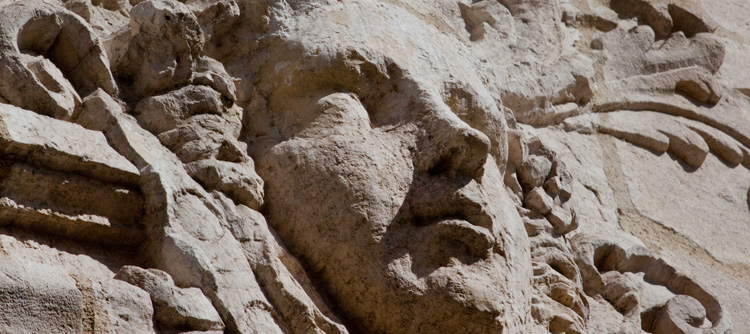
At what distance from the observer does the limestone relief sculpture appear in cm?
148

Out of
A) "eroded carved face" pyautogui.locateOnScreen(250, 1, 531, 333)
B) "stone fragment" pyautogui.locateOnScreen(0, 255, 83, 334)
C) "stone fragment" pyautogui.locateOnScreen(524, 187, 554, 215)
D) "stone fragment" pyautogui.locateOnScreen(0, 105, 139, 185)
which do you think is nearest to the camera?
"stone fragment" pyautogui.locateOnScreen(0, 255, 83, 334)

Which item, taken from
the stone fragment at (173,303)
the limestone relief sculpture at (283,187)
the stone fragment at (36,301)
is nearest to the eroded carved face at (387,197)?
the limestone relief sculpture at (283,187)

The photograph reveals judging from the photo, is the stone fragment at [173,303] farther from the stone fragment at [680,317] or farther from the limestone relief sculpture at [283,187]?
the stone fragment at [680,317]

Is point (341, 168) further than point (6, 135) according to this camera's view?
Yes

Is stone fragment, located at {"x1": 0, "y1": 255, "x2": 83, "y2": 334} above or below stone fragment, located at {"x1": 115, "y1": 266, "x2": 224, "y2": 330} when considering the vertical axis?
above

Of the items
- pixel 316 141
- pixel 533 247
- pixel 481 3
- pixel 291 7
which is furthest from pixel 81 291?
pixel 481 3

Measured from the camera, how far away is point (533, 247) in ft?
7.18

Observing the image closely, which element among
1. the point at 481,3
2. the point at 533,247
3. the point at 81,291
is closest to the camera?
the point at 81,291

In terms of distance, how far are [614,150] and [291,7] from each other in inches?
46.2

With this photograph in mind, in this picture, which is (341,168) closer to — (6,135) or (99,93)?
(99,93)

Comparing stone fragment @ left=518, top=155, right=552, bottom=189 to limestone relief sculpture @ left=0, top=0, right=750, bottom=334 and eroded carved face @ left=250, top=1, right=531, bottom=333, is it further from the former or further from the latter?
eroded carved face @ left=250, top=1, right=531, bottom=333

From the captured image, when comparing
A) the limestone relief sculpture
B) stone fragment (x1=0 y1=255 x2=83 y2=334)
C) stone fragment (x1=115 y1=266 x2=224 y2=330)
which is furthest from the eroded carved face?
stone fragment (x1=0 y1=255 x2=83 y2=334)

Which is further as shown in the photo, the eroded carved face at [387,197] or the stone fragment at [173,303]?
the eroded carved face at [387,197]

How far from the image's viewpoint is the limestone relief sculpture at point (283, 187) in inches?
58.1
